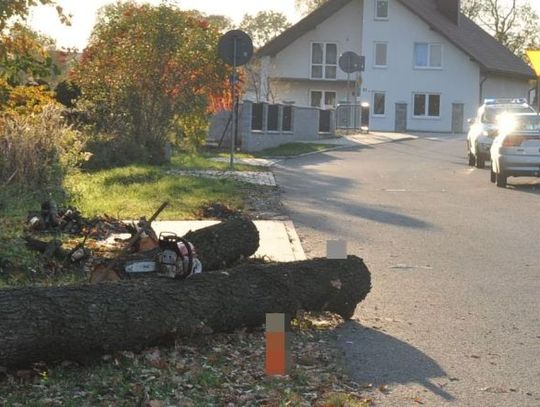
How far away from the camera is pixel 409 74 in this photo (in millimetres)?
54906

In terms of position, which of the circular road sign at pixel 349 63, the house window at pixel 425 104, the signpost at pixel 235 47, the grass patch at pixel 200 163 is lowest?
the grass patch at pixel 200 163

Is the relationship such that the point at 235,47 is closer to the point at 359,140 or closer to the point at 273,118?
the point at 273,118

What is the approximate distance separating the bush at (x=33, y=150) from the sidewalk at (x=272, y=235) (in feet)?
12.1

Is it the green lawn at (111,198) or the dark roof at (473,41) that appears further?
the dark roof at (473,41)

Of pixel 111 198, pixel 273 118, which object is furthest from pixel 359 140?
pixel 111 198

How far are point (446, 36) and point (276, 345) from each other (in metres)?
49.8

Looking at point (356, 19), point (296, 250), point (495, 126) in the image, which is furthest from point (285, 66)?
point (296, 250)

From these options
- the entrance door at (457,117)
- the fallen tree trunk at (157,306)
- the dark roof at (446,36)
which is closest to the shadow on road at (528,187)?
the fallen tree trunk at (157,306)

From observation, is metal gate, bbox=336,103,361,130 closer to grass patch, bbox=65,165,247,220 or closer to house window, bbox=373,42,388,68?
house window, bbox=373,42,388,68

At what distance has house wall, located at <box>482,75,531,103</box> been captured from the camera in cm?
5667

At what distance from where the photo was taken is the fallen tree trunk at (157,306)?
5.46m

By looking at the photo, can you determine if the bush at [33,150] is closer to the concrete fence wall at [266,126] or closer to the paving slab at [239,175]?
the paving slab at [239,175]

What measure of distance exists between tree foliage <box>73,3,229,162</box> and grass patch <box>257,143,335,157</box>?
639cm

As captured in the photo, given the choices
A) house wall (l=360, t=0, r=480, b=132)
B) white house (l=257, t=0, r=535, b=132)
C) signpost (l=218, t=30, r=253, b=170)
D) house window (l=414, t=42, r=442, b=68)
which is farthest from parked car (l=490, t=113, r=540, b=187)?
house window (l=414, t=42, r=442, b=68)
